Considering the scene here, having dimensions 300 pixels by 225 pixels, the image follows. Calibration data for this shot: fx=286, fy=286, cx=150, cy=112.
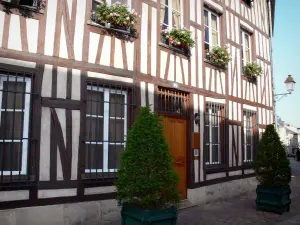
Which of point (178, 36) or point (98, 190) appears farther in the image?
point (178, 36)

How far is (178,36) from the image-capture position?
255 inches

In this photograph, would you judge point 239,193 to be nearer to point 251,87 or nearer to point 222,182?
point 222,182

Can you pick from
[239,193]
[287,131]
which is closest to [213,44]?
[239,193]

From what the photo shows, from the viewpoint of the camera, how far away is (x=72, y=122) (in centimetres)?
476

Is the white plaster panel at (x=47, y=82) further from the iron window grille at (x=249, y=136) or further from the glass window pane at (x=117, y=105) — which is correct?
the iron window grille at (x=249, y=136)

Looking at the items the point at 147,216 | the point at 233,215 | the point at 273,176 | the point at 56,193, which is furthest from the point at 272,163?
the point at 56,193

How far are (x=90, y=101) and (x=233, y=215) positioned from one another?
3560mm

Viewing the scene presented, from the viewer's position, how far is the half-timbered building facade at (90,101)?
4.33m

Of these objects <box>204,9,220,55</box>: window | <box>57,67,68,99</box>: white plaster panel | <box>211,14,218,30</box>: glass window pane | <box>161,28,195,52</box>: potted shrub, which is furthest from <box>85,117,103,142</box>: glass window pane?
<box>211,14,218,30</box>: glass window pane

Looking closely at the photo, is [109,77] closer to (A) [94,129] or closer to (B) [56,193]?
(A) [94,129]

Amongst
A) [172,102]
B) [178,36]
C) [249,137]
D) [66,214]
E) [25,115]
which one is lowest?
[66,214]

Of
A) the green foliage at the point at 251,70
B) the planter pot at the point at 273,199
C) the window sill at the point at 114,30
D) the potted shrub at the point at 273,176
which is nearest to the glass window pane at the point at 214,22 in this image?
the green foliage at the point at 251,70

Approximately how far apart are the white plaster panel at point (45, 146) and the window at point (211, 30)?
15.9 ft

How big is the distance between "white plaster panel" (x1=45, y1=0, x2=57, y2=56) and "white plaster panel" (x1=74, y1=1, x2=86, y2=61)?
0.40 meters
